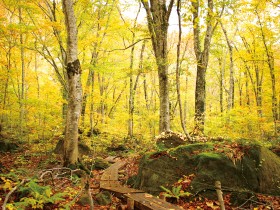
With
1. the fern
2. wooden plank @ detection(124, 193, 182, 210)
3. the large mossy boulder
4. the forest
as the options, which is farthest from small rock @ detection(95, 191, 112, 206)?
the fern

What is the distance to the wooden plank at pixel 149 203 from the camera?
4629mm

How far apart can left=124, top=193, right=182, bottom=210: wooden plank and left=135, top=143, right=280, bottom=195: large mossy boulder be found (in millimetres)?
655

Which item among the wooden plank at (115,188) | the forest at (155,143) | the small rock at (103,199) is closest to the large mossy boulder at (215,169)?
the forest at (155,143)

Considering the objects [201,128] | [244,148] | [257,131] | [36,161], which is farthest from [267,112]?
[36,161]

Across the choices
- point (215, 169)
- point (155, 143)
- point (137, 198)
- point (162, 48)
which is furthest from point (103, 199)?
point (162, 48)

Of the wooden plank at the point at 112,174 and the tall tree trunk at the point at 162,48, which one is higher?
the tall tree trunk at the point at 162,48

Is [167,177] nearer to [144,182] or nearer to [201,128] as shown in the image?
[144,182]

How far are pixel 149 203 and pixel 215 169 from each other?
76.1 inches

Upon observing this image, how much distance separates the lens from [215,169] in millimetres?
5770

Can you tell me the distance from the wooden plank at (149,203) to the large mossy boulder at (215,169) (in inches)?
25.8

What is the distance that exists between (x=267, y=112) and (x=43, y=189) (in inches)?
708

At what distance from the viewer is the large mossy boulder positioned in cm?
559

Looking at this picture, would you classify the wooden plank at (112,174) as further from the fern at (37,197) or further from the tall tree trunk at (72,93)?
the fern at (37,197)

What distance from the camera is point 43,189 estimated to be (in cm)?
484
